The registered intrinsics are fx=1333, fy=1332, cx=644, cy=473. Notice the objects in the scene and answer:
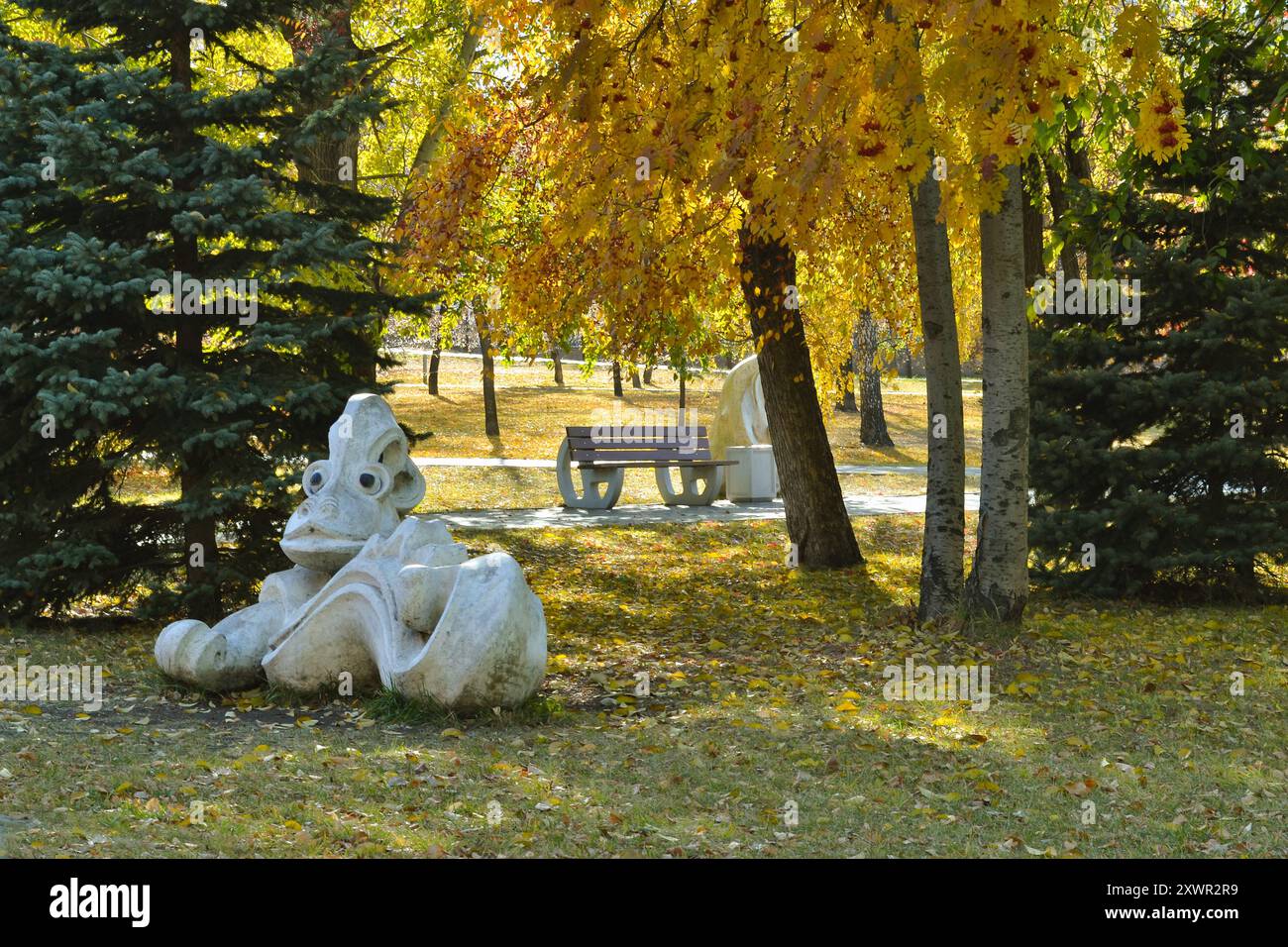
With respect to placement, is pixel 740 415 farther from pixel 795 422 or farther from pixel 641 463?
pixel 795 422

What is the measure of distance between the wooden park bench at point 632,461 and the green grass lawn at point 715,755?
6.81m

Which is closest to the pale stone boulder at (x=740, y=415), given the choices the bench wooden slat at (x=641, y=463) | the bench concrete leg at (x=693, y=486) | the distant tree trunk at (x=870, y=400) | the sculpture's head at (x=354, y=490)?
the bench concrete leg at (x=693, y=486)

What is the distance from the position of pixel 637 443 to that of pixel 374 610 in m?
10.7

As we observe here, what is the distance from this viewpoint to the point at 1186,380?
1138 centimetres

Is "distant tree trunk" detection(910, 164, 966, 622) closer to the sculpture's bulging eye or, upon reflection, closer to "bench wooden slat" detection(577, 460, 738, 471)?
the sculpture's bulging eye

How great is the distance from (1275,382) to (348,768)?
8483 millimetres

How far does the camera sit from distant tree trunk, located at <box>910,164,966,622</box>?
33.9 ft

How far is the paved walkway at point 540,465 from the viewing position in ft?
77.5

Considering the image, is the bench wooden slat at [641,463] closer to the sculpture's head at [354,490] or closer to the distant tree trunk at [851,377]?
the distant tree trunk at [851,377]

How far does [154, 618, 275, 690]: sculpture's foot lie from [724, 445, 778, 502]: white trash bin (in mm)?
11908

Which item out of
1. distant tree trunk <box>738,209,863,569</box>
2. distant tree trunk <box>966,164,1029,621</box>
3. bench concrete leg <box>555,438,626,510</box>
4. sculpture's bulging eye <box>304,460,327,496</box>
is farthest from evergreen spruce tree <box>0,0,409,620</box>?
bench concrete leg <box>555,438,626,510</box>

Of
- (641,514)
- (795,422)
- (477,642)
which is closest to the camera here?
(477,642)

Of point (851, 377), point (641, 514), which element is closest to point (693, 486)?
point (641, 514)

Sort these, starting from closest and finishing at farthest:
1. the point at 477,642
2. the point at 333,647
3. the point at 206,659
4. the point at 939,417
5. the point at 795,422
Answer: the point at 477,642, the point at 333,647, the point at 206,659, the point at 939,417, the point at 795,422
